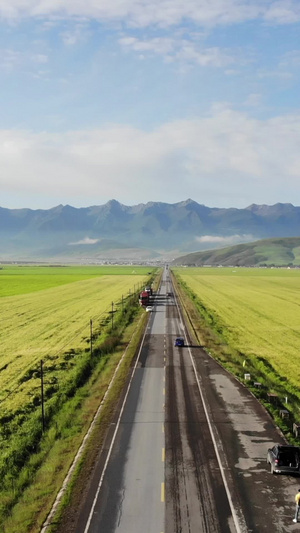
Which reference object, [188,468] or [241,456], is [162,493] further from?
[241,456]

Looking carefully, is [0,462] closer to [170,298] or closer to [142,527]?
[142,527]

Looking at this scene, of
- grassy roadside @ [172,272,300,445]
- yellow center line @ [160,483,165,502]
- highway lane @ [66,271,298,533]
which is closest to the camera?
highway lane @ [66,271,298,533]

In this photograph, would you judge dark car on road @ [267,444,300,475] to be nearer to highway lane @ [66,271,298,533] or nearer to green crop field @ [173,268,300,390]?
highway lane @ [66,271,298,533]

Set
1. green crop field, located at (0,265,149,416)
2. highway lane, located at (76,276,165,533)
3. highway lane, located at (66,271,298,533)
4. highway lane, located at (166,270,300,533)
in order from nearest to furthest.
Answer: highway lane, located at (76,276,165,533) → highway lane, located at (66,271,298,533) → highway lane, located at (166,270,300,533) → green crop field, located at (0,265,149,416)

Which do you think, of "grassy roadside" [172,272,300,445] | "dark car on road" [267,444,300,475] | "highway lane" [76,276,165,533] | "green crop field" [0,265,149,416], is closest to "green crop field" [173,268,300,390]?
"grassy roadside" [172,272,300,445]

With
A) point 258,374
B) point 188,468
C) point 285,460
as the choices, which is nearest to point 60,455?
point 188,468

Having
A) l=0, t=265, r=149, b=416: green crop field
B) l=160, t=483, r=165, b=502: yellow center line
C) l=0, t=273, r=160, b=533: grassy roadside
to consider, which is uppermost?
l=0, t=265, r=149, b=416: green crop field

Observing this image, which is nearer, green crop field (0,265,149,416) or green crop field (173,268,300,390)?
green crop field (0,265,149,416)
